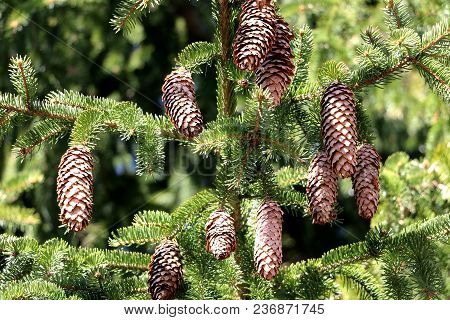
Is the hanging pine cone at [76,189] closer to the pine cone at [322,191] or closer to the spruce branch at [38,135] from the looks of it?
the spruce branch at [38,135]

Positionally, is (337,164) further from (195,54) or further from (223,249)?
(195,54)

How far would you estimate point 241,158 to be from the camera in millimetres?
1889

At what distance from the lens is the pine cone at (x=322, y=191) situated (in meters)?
1.82

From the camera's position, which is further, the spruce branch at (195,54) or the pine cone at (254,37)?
the spruce branch at (195,54)

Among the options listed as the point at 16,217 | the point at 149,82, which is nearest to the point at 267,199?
the point at 16,217

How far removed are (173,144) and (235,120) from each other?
1.99 meters

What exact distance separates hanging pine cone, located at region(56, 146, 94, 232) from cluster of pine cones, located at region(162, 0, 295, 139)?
0.25 metres

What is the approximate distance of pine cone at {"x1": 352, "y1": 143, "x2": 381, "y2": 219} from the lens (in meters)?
1.84

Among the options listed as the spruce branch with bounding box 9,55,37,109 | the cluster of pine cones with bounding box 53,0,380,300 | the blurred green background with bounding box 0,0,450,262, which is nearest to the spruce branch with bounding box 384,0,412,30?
the cluster of pine cones with bounding box 53,0,380,300

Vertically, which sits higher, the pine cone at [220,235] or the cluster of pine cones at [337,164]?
the cluster of pine cones at [337,164]

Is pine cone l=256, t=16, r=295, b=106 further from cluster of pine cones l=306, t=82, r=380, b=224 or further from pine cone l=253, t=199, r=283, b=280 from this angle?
pine cone l=253, t=199, r=283, b=280

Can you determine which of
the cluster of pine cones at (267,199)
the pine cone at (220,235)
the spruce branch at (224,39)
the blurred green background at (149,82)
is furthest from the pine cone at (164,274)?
the blurred green background at (149,82)

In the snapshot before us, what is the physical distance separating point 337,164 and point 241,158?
25 cm
